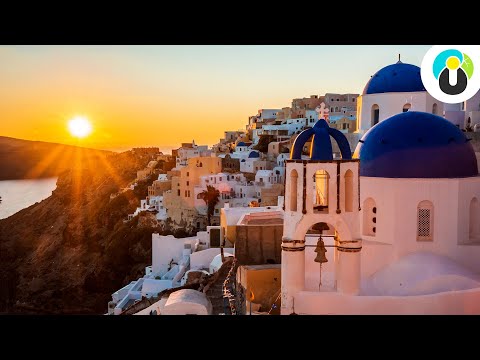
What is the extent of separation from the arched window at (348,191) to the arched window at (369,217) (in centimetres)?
140

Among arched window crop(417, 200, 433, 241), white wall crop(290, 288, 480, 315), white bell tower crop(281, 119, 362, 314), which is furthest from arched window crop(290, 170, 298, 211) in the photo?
arched window crop(417, 200, 433, 241)

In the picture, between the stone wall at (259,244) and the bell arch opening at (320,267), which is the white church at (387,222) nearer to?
the bell arch opening at (320,267)

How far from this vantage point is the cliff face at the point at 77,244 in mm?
25031

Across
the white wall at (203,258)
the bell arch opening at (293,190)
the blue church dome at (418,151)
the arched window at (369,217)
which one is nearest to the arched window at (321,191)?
the bell arch opening at (293,190)

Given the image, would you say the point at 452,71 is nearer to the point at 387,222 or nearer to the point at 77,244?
the point at 387,222

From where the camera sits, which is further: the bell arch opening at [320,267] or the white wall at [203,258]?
the white wall at [203,258]

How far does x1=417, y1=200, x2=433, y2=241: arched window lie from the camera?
23.0ft

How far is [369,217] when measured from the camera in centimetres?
737

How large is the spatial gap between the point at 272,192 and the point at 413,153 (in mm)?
13938

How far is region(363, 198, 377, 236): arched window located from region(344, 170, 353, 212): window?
1.41 metres

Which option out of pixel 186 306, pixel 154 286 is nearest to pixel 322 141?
pixel 186 306
